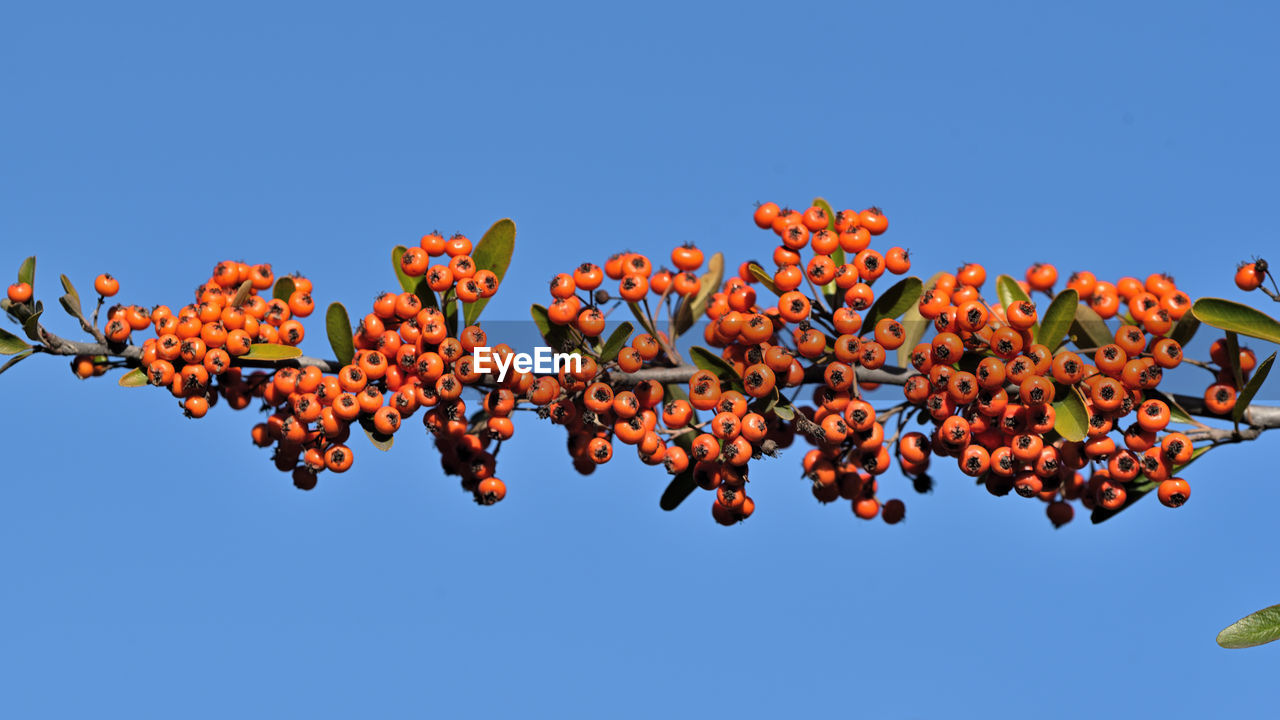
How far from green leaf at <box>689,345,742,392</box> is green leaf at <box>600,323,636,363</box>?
11.9 inches

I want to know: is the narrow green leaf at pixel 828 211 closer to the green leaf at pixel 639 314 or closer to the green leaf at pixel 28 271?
the green leaf at pixel 639 314

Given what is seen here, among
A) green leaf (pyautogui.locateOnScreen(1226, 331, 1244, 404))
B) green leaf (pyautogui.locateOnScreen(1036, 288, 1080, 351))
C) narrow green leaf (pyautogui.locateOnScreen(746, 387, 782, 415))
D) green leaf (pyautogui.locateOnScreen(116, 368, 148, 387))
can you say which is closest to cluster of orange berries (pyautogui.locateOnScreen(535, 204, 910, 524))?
narrow green leaf (pyautogui.locateOnScreen(746, 387, 782, 415))

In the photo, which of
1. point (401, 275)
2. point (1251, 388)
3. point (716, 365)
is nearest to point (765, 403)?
point (716, 365)

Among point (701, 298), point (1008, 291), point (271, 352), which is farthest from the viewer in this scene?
point (701, 298)

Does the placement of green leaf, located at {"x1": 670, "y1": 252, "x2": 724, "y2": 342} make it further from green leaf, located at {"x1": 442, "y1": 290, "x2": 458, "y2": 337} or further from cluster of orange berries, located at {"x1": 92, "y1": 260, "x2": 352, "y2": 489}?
cluster of orange berries, located at {"x1": 92, "y1": 260, "x2": 352, "y2": 489}

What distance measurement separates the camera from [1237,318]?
20.3 ft

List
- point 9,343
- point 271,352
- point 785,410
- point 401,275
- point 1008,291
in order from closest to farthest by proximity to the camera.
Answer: point 785,410 → point 9,343 → point 271,352 → point 401,275 → point 1008,291

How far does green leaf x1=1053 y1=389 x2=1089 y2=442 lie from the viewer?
6.06m

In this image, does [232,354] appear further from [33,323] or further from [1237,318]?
[1237,318]

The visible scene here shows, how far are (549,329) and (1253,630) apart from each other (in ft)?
11.2

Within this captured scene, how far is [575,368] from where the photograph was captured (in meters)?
6.36

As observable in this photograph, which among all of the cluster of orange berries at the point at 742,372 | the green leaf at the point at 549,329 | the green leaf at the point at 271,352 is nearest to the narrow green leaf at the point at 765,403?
the cluster of orange berries at the point at 742,372

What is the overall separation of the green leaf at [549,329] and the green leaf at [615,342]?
0.61 ft

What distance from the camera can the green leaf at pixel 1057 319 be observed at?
6.29 m
